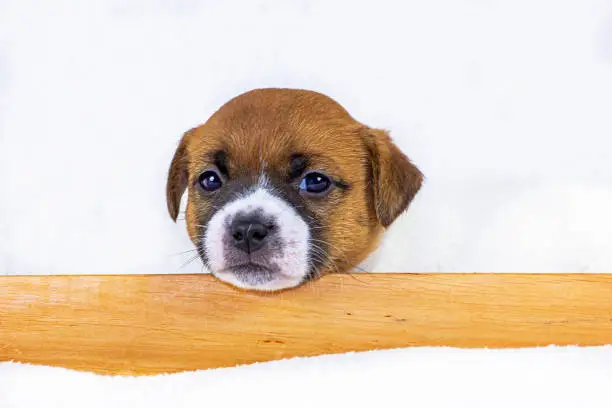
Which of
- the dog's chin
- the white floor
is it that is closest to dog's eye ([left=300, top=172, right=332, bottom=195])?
the dog's chin

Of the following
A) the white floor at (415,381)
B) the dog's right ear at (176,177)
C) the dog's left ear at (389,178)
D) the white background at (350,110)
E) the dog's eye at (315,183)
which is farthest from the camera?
the white background at (350,110)

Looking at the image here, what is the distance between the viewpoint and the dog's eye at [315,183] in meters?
2.26

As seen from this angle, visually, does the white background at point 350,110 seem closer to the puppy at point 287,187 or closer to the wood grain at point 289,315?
the puppy at point 287,187

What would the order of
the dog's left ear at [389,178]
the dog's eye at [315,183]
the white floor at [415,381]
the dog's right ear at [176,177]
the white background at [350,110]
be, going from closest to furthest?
the white floor at [415,381], the dog's eye at [315,183], the dog's left ear at [389,178], the dog's right ear at [176,177], the white background at [350,110]

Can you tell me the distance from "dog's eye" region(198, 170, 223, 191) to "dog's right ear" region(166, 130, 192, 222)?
26 cm

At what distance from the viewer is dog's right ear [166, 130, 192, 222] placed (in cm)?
266

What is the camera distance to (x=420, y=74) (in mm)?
2887

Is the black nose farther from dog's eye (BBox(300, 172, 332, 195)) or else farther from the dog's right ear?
the dog's right ear

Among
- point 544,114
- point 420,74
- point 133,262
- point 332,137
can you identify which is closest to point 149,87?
point 133,262

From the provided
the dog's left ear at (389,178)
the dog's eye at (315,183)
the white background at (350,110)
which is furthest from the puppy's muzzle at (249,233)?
the white background at (350,110)

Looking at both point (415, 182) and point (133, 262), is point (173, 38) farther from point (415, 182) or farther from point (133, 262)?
point (415, 182)

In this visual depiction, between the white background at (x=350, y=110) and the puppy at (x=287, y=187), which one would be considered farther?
the white background at (x=350, y=110)

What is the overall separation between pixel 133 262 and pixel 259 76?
0.97 m

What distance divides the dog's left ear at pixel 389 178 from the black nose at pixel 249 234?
0.54m
